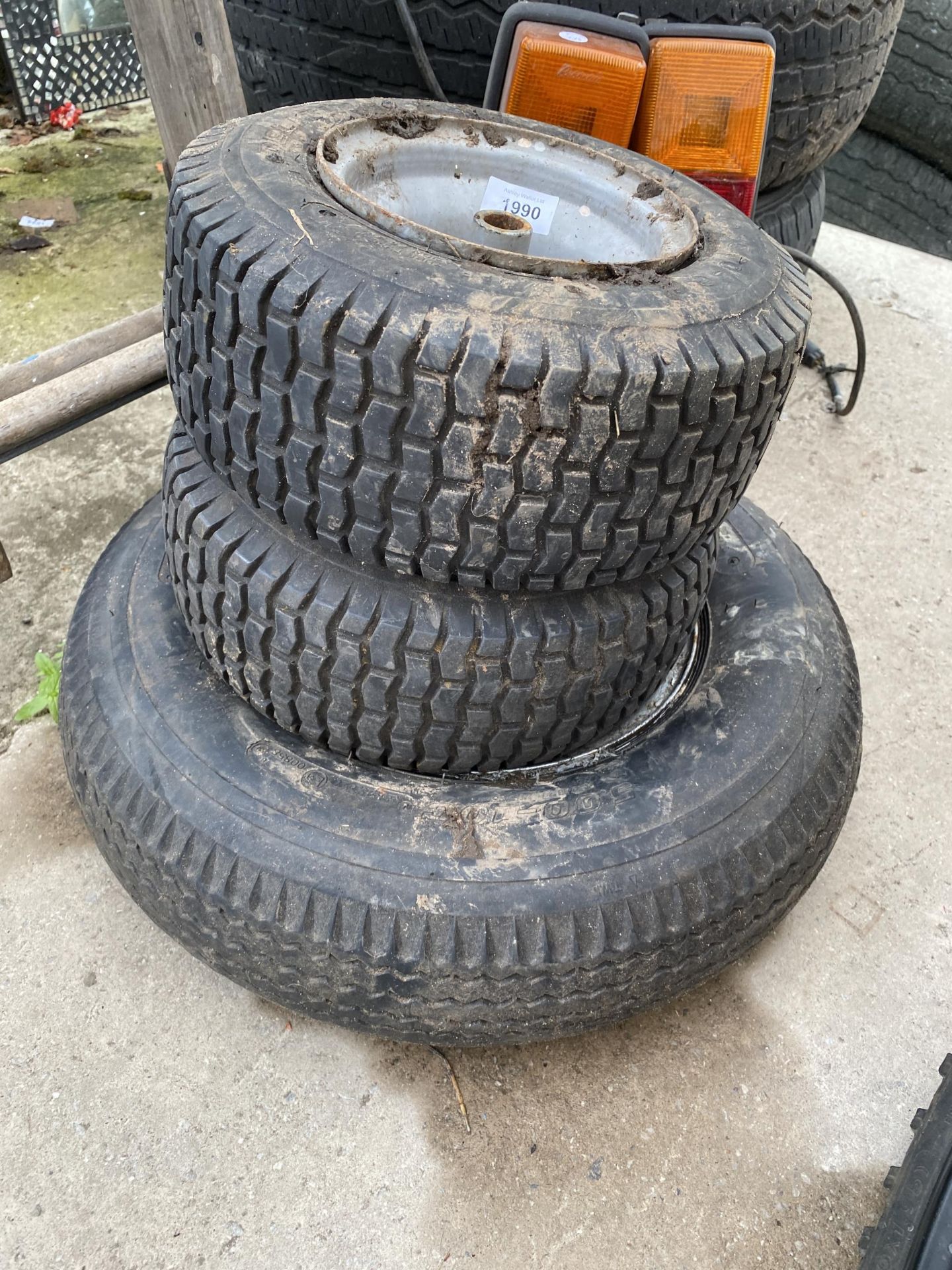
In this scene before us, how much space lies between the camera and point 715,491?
4.09ft

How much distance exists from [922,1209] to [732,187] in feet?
6.46

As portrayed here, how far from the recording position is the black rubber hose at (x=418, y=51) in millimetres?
2180

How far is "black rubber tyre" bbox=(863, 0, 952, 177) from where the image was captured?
435 centimetres

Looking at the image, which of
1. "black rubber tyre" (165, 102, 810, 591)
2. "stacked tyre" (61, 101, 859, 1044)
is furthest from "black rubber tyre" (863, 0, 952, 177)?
"black rubber tyre" (165, 102, 810, 591)

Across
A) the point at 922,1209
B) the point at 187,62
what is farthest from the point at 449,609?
the point at 187,62

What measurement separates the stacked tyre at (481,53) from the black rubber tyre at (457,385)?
1.26 metres

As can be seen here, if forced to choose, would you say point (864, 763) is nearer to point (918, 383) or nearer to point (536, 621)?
point (536, 621)

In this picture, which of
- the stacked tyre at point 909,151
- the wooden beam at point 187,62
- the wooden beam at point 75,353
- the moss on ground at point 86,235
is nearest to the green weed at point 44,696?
the wooden beam at point 75,353

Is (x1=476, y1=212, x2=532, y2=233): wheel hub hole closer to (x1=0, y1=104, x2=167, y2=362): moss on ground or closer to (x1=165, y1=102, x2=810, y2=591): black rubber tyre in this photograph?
(x1=165, y1=102, x2=810, y2=591): black rubber tyre

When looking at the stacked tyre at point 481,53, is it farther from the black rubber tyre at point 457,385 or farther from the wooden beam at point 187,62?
the black rubber tyre at point 457,385

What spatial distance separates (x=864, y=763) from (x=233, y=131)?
171 centimetres

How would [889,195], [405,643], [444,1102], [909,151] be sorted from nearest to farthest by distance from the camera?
[405,643] → [444,1102] → [909,151] → [889,195]

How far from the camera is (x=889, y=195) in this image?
16.3 feet

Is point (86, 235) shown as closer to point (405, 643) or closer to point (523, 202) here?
point (523, 202)
